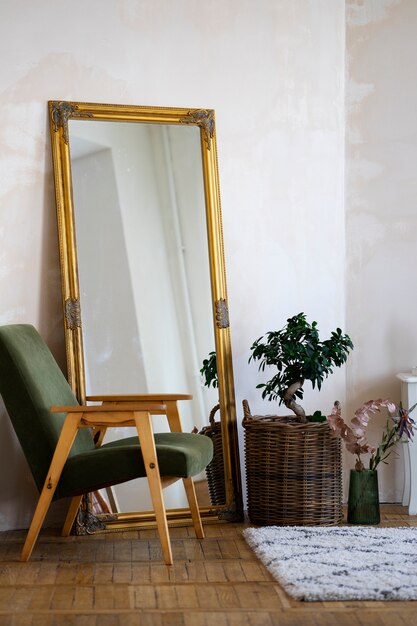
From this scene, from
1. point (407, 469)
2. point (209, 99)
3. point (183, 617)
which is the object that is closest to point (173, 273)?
point (209, 99)

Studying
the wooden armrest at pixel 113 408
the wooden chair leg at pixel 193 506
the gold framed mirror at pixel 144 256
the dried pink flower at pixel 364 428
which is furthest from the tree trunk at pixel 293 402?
the wooden armrest at pixel 113 408

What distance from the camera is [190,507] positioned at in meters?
3.87

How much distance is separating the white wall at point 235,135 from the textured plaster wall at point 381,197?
0.06ft

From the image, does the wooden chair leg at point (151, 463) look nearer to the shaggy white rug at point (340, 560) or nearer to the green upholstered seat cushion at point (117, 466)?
the green upholstered seat cushion at point (117, 466)

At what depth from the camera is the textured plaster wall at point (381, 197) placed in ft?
15.5

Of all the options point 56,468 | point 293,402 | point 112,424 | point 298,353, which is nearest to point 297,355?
point 298,353

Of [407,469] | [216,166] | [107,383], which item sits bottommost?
[407,469]

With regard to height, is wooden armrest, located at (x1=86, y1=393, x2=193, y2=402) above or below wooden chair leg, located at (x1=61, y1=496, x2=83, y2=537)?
above

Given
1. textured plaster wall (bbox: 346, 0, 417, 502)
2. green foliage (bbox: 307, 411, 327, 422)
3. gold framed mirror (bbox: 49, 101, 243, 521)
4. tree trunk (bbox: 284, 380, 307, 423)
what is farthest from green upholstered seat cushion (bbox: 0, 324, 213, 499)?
textured plaster wall (bbox: 346, 0, 417, 502)

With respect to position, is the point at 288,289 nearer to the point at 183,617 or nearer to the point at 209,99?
the point at 209,99

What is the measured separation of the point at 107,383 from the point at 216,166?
1.22 metres

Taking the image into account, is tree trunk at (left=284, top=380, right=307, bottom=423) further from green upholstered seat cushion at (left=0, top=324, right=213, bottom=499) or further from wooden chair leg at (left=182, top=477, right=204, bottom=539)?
wooden chair leg at (left=182, top=477, right=204, bottom=539)

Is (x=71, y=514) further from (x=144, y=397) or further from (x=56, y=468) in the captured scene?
(x=144, y=397)

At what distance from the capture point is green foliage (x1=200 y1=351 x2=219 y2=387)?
433 cm
